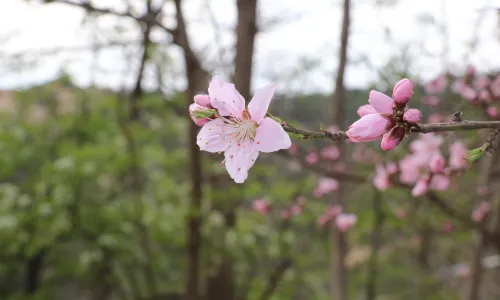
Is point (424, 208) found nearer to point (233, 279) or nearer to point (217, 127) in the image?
point (233, 279)

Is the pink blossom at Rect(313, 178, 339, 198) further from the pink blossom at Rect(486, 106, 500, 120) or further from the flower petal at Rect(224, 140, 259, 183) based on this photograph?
the flower petal at Rect(224, 140, 259, 183)

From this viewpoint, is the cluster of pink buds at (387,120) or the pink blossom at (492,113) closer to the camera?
the cluster of pink buds at (387,120)

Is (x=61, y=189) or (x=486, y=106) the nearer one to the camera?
(x=486, y=106)

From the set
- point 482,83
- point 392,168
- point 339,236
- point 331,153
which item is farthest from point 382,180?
point 339,236

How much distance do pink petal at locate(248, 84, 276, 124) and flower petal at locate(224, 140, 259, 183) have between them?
6 cm

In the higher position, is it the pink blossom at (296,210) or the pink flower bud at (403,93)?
the pink flower bud at (403,93)

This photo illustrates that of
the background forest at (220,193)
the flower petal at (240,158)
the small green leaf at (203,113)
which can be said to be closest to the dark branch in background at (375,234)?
the background forest at (220,193)

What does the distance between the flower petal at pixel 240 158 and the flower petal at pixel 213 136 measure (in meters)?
0.02

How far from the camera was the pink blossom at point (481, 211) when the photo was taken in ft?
8.12

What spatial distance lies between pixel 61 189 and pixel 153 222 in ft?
3.24

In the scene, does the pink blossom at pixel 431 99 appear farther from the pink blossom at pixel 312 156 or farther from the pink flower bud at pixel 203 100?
the pink flower bud at pixel 203 100

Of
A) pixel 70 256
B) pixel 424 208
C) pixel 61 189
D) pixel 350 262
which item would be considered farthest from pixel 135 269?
pixel 424 208

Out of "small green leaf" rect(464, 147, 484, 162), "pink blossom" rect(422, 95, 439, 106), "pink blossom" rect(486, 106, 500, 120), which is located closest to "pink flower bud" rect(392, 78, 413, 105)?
"small green leaf" rect(464, 147, 484, 162)

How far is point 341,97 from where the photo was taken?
9.34 ft
